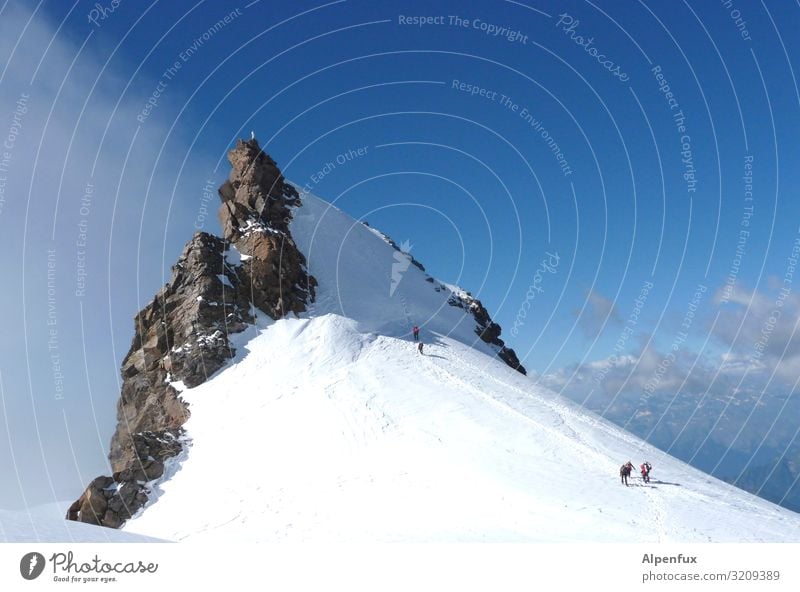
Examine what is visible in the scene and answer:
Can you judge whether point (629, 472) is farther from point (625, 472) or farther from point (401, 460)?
point (401, 460)

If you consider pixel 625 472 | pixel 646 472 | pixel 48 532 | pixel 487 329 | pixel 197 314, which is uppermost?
pixel 487 329

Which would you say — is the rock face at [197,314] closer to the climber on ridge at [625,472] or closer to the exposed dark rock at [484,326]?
the exposed dark rock at [484,326]

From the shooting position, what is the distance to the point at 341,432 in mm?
34156

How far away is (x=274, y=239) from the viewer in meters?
56.8

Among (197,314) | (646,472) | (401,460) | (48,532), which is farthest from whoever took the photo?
(197,314)

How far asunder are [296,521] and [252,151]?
58416 mm

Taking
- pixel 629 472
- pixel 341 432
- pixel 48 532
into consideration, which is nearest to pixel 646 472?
pixel 629 472

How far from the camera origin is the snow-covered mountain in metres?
24.0

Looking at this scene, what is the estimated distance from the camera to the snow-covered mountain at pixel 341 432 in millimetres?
23969

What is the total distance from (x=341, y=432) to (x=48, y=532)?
24108mm

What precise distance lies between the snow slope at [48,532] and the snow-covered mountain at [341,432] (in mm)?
11907

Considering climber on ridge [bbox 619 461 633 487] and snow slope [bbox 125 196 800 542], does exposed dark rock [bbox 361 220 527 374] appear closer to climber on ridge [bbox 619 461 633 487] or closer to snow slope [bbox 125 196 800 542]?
snow slope [bbox 125 196 800 542]

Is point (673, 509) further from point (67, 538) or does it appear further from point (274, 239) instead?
point (274, 239)

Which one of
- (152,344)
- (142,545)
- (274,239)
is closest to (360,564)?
(142,545)
